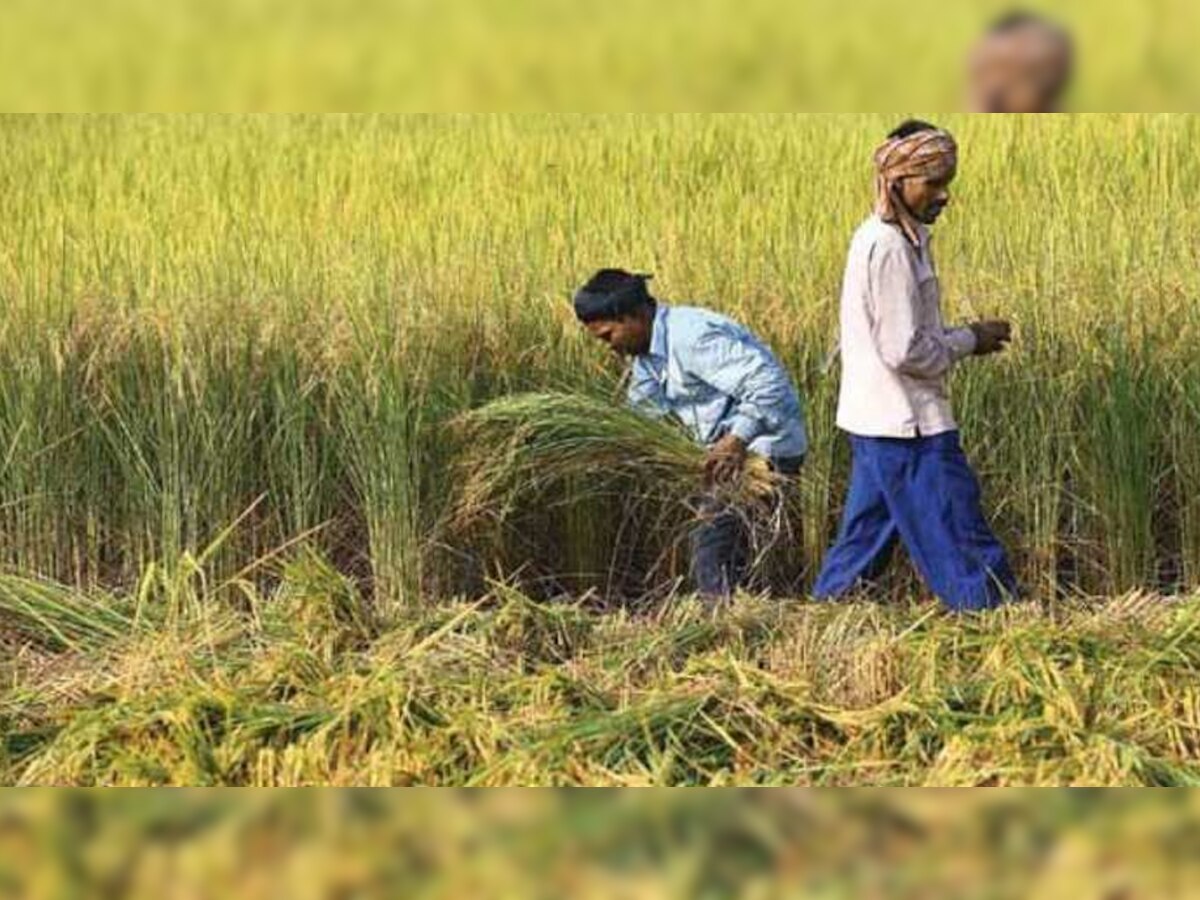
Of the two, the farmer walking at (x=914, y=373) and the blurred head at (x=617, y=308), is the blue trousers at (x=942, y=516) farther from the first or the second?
the blurred head at (x=617, y=308)

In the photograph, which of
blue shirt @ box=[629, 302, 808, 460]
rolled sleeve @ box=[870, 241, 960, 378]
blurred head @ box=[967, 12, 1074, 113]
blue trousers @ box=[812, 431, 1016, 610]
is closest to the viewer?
blurred head @ box=[967, 12, 1074, 113]

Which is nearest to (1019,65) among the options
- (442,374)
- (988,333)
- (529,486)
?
(988,333)

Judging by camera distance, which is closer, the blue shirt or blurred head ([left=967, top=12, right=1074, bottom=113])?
blurred head ([left=967, top=12, right=1074, bottom=113])

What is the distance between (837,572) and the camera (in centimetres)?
520

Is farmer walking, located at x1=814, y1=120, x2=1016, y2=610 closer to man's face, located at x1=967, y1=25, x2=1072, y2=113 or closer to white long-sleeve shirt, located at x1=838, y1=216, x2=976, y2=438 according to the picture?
white long-sleeve shirt, located at x1=838, y1=216, x2=976, y2=438

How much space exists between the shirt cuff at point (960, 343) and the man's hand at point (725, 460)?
562 millimetres

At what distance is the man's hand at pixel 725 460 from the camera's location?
17.1ft

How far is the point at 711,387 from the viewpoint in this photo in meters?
5.30

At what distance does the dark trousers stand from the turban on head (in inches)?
19.0

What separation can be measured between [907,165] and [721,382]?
26.2 inches

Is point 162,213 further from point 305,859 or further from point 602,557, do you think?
point 305,859

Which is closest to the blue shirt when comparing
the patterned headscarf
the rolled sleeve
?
the rolled sleeve

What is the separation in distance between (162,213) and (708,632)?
8.00 ft

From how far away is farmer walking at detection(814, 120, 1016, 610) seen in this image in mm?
4883
